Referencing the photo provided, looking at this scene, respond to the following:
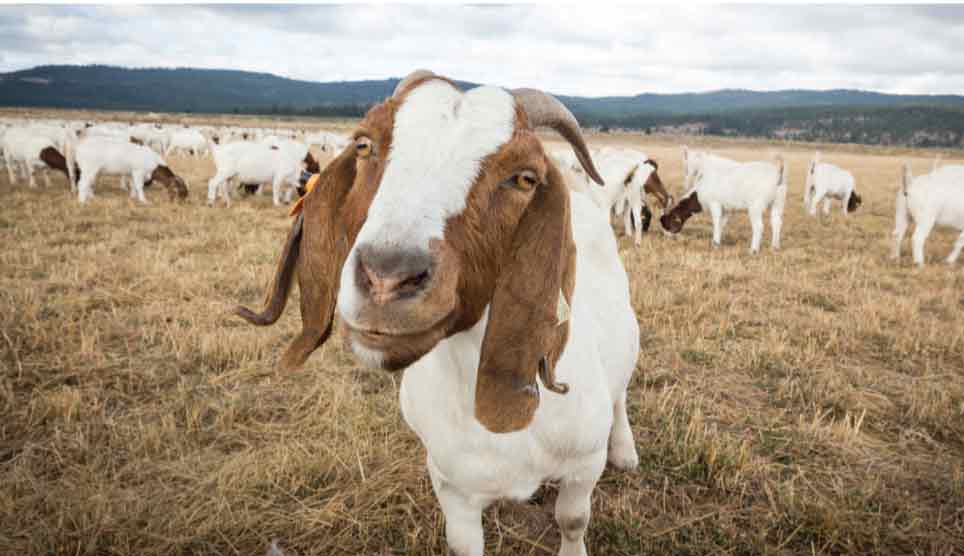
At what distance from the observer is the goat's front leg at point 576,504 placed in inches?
96.9

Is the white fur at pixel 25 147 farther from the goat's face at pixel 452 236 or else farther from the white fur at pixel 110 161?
the goat's face at pixel 452 236

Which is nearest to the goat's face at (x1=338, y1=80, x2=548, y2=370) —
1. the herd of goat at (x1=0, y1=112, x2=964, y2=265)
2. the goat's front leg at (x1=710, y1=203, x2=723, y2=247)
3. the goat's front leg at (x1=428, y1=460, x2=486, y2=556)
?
the goat's front leg at (x1=428, y1=460, x2=486, y2=556)

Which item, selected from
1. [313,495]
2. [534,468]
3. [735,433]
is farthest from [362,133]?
[735,433]

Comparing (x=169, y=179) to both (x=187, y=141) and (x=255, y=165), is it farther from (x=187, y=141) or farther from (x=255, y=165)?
(x=187, y=141)

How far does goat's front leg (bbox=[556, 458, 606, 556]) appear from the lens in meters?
2.46

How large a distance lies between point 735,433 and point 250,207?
14024 millimetres

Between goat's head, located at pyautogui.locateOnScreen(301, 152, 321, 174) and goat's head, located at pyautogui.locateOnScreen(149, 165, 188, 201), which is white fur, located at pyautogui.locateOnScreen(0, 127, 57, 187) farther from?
goat's head, located at pyautogui.locateOnScreen(301, 152, 321, 174)

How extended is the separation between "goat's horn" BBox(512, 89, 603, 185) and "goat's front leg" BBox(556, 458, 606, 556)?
1.38 metres

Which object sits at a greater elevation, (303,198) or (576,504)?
(303,198)

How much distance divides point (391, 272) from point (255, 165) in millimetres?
15549

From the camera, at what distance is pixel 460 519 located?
244 centimetres

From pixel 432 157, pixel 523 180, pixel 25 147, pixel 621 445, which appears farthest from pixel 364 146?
pixel 25 147

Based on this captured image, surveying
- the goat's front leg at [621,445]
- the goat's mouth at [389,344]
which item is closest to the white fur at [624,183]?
the goat's front leg at [621,445]

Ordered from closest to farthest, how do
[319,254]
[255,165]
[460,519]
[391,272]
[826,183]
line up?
[391,272] → [319,254] → [460,519] → [255,165] → [826,183]
